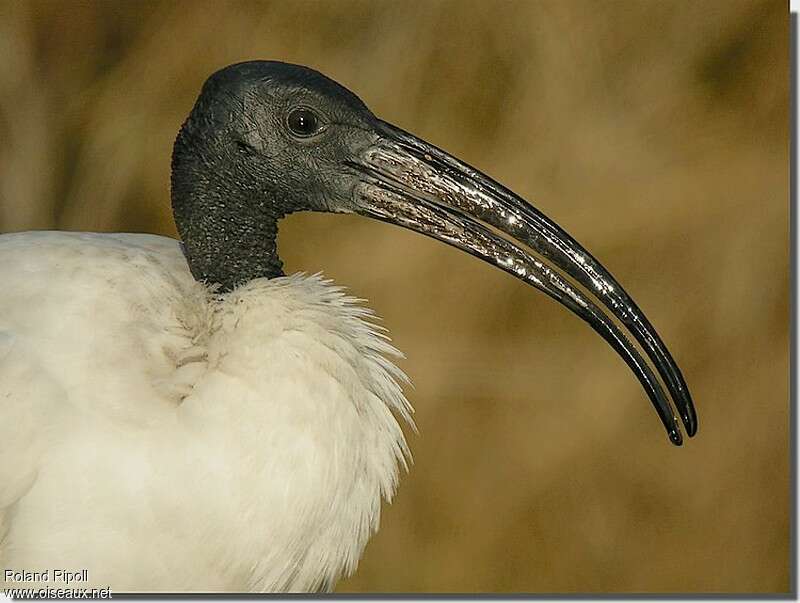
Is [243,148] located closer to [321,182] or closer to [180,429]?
[321,182]

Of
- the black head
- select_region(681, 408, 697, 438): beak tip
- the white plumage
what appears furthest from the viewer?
select_region(681, 408, 697, 438): beak tip

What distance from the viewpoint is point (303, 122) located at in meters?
2.09

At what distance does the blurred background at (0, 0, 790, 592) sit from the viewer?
406 centimetres

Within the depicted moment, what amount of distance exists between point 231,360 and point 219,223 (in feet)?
0.85

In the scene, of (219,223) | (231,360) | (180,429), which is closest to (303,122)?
(219,223)

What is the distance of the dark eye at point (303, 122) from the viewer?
82.0 inches

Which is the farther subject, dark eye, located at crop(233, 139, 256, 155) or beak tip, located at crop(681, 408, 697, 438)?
beak tip, located at crop(681, 408, 697, 438)

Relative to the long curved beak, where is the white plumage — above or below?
below

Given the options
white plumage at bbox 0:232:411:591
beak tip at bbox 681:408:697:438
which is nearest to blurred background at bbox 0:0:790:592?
beak tip at bbox 681:408:697:438

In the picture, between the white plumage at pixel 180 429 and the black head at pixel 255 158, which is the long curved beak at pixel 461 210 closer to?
the black head at pixel 255 158

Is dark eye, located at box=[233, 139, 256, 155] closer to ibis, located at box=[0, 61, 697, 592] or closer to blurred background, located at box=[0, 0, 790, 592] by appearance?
ibis, located at box=[0, 61, 697, 592]

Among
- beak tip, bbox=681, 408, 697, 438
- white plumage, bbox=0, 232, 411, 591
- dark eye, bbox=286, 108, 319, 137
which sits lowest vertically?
white plumage, bbox=0, 232, 411, 591

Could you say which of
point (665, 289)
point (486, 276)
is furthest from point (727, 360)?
point (486, 276)

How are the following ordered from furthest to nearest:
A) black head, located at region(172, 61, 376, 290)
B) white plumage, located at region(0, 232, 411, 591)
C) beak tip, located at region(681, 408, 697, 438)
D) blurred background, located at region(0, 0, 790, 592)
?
blurred background, located at region(0, 0, 790, 592), beak tip, located at region(681, 408, 697, 438), black head, located at region(172, 61, 376, 290), white plumage, located at region(0, 232, 411, 591)
